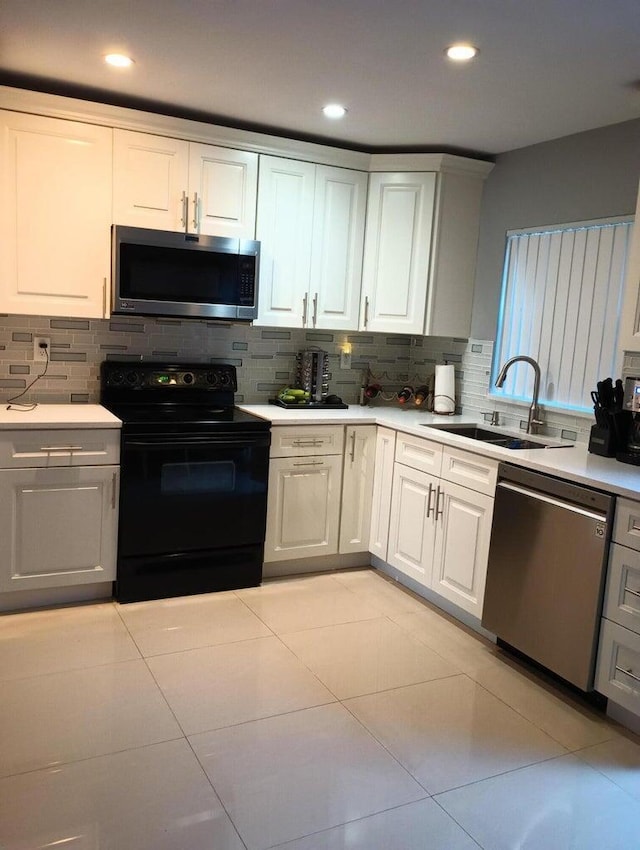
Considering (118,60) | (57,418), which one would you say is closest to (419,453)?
(57,418)

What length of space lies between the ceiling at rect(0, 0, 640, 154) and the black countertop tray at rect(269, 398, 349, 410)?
1460 millimetres

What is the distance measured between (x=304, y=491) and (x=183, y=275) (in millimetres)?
1260

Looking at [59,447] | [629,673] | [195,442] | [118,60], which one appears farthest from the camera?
[195,442]

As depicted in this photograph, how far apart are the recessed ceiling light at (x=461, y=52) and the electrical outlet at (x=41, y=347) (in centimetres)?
229

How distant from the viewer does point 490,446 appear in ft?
10.1

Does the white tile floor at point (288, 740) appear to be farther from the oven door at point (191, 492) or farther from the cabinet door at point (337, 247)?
the cabinet door at point (337, 247)

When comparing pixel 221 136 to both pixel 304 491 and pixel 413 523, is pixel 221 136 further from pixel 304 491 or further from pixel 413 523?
pixel 413 523

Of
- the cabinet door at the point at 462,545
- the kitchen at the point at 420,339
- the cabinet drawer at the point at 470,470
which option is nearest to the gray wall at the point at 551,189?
the kitchen at the point at 420,339

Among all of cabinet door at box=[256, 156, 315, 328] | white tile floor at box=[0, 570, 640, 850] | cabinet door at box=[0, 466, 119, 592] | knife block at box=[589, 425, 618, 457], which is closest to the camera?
white tile floor at box=[0, 570, 640, 850]

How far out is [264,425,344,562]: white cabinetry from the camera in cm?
362

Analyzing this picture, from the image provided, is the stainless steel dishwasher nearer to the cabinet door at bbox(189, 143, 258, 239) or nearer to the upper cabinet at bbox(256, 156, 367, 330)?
the upper cabinet at bbox(256, 156, 367, 330)

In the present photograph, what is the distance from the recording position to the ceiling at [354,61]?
2244 millimetres

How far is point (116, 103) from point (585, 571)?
2.97 metres

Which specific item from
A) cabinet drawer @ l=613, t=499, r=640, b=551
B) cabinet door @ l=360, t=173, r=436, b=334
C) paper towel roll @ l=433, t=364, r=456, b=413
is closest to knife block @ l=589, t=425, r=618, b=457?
cabinet drawer @ l=613, t=499, r=640, b=551
